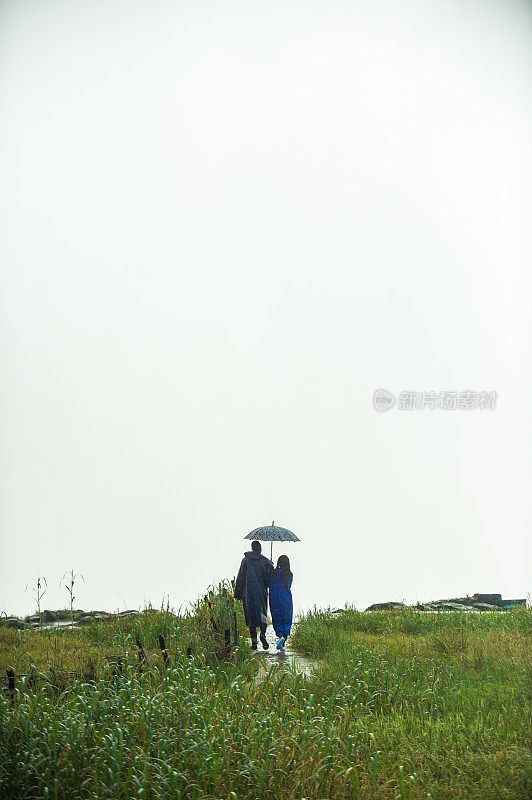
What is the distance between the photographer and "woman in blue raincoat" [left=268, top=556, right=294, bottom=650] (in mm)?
11305

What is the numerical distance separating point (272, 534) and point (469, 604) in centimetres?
806

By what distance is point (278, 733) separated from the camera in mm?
5500

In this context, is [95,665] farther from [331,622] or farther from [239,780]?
[331,622]

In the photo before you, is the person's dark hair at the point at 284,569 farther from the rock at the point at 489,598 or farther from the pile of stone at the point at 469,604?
the rock at the point at 489,598

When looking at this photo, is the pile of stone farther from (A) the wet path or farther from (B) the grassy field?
(B) the grassy field

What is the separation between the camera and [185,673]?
7.04m

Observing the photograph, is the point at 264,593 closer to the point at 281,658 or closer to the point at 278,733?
the point at 281,658

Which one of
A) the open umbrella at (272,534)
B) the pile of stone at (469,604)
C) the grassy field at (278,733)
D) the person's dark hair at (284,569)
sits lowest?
the grassy field at (278,733)

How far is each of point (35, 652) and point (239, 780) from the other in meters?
5.72

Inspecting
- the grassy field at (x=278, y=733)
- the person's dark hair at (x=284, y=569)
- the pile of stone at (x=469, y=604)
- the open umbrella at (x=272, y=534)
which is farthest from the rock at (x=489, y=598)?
the grassy field at (x=278, y=733)

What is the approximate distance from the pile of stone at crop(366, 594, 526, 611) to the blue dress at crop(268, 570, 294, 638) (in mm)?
5529

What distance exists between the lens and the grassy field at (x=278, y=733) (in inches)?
190

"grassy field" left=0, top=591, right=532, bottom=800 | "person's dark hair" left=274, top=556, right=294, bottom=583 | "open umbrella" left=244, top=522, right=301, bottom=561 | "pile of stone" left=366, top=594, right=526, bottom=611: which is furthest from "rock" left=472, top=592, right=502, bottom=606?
"grassy field" left=0, top=591, right=532, bottom=800

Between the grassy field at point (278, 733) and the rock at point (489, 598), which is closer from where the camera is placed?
the grassy field at point (278, 733)
